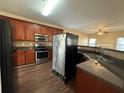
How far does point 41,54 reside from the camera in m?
4.74

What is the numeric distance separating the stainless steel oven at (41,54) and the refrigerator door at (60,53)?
166 centimetres

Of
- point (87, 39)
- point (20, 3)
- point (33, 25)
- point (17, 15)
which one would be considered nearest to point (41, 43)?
point (33, 25)

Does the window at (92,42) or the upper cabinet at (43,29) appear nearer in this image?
the upper cabinet at (43,29)

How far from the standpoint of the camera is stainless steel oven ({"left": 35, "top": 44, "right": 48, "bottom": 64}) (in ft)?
15.0

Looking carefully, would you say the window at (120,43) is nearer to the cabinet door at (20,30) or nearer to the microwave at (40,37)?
the microwave at (40,37)

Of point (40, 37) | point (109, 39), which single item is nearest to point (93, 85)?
point (40, 37)

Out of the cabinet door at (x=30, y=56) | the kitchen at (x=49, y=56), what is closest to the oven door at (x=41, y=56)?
the kitchen at (x=49, y=56)

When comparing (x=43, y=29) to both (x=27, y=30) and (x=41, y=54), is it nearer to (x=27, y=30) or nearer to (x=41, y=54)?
(x=27, y=30)

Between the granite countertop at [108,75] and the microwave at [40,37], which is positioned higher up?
the microwave at [40,37]

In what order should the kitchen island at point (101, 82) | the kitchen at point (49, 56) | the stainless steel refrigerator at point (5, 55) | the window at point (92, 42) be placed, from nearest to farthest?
the kitchen island at point (101, 82)
the stainless steel refrigerator at point (5, 55)
the kitchen at point (49, 56)
the window at point (92, 42)

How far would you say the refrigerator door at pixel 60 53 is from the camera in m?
2.77

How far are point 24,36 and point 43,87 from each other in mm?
2668

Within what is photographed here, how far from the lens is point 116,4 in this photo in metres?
2.74

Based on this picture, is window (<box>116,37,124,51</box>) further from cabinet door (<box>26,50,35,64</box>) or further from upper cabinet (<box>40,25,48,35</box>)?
cabinet door (<box>26,50,35,64</box>)
